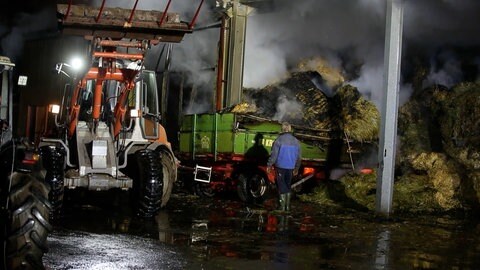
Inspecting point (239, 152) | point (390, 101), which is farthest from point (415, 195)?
point (239, 152)

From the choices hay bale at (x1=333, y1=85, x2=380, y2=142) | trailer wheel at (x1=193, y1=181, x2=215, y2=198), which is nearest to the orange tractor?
trailer wheel at (x1=193, y1=181, x2=215, y2=198)

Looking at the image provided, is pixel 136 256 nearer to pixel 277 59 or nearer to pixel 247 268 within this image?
pixel 247 268

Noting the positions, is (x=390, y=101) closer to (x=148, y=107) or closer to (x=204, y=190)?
(x=148, y=107)

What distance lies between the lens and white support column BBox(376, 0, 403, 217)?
1150cm

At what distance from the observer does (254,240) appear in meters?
8.89

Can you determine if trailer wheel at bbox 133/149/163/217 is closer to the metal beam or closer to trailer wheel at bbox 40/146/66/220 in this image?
trailer wheel at bbox 40/146/66/220

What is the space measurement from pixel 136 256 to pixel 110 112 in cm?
437

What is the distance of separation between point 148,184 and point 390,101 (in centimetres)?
488

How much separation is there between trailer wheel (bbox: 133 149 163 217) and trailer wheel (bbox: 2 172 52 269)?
455 cm

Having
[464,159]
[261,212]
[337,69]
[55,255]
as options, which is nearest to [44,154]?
[55,255]

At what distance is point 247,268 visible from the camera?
22.9 ft

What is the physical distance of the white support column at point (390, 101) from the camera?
11500mm

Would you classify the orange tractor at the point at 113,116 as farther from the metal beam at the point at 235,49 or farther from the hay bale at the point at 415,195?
the metal beam at the point at 235,49

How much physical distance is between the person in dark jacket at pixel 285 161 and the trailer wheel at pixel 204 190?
3087 mm
